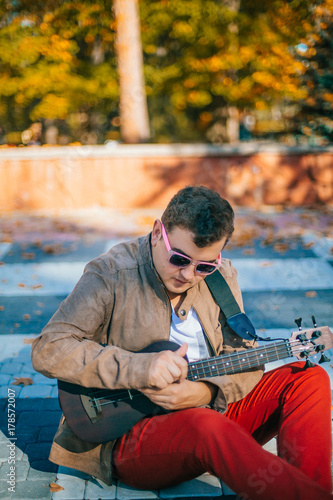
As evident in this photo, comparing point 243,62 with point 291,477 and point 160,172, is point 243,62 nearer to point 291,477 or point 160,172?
point 160,172

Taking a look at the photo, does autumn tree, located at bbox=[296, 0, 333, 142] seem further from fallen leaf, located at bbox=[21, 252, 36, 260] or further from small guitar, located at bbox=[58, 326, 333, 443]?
small guitar, located at bbox=[58, 326, 333, 443]

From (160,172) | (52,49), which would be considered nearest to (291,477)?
(160,172)

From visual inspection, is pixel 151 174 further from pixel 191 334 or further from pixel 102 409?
pixel 102 409

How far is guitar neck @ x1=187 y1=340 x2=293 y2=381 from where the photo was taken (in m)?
2.27

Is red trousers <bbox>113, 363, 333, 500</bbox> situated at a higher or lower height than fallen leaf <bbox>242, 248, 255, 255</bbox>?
higher

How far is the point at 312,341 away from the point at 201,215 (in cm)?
81

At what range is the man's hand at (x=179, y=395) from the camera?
2051 millimetres

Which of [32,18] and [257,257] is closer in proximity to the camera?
[257,257]

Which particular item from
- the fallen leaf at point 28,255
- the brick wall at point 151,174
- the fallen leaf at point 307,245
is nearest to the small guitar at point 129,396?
the fallen leaf at point 28,255

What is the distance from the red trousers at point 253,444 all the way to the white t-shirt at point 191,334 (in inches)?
14.0

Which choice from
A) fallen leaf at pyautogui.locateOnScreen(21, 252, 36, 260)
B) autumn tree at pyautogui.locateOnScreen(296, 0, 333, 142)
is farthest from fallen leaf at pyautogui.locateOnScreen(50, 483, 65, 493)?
autumn tree at pyautogui.locateOnScreen(296, 0, 333, 142)

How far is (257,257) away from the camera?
7211mm

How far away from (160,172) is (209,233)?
9.35m

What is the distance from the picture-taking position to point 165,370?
1989 mm
